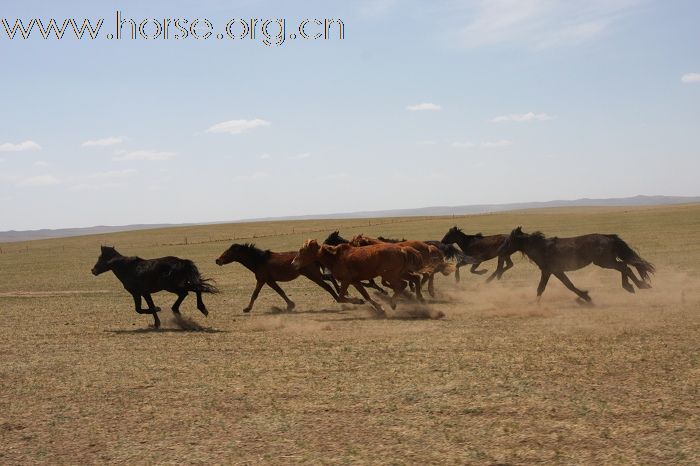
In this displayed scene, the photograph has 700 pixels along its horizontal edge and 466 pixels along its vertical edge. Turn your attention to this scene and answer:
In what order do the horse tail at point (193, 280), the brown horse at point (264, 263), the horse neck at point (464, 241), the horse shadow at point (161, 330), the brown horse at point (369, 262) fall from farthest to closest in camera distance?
the horse neck at point (464, 241) < the brown horse at point (264, 263) < the brown horse at point (369, 262) < the horse tail at point (193, 280) < the horse shadow at point (161, 330)

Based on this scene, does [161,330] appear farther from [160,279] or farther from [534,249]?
[534,249]

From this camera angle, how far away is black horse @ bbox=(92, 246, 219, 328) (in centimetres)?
1447

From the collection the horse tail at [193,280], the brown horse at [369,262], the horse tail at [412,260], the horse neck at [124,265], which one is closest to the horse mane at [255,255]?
the brown horse at [369,262]

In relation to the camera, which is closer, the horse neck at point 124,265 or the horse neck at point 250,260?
the horse neck at point 124,265

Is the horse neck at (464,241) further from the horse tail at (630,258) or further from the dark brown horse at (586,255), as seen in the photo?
the horse tail at (630,258)

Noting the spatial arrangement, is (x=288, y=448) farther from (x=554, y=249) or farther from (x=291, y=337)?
(x=554, y=249)

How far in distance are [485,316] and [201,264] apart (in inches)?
920

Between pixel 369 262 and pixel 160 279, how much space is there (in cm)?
430

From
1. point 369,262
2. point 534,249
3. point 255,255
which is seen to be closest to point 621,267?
point 534,249

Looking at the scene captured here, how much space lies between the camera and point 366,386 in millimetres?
8430

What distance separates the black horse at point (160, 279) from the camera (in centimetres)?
1447

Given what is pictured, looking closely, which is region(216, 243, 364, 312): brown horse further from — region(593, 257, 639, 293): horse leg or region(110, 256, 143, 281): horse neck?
region(593, 257, 639, 293): horse leg

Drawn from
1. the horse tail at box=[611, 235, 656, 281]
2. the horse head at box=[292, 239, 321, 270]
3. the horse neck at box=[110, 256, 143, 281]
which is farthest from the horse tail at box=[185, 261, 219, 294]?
the horse tail at box=[611, 235, 656, 281]

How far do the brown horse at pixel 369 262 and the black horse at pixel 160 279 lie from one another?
8.62 feet
